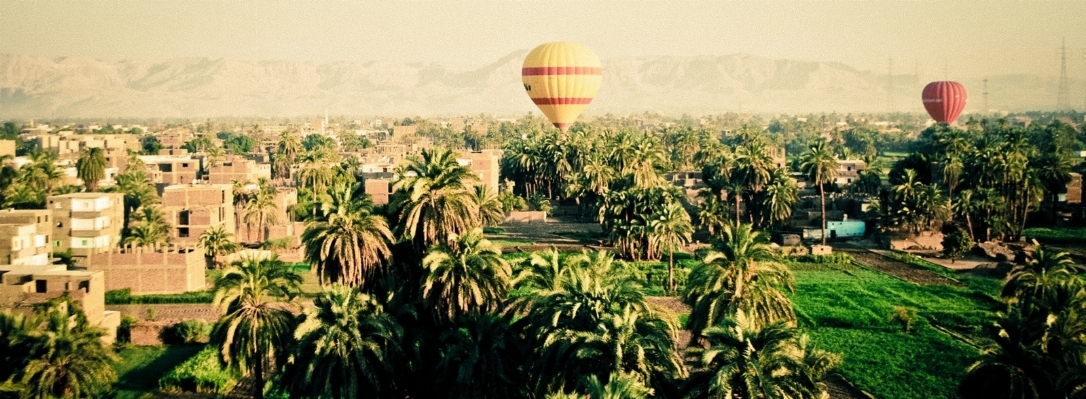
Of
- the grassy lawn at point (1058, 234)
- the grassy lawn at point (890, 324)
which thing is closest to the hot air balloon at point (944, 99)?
the grassy lawn at point (1058, 234)

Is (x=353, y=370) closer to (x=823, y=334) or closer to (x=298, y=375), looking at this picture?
(x=298, y=375)

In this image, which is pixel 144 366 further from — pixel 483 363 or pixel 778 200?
pixel 778 200

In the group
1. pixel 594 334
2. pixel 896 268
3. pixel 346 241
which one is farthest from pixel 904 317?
pixel 346 241

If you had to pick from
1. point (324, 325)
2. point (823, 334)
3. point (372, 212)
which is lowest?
point (823, 334)

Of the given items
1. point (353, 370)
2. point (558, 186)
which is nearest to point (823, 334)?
point (353, 370)

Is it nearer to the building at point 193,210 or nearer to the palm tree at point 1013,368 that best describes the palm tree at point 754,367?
the palm tree at point 1013,368

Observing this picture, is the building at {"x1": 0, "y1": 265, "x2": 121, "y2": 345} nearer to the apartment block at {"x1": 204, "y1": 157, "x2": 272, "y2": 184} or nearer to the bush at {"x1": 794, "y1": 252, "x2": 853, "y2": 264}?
the bush at {"x1": 794, "y1": 252, "x2": 853, "y2": 264}
